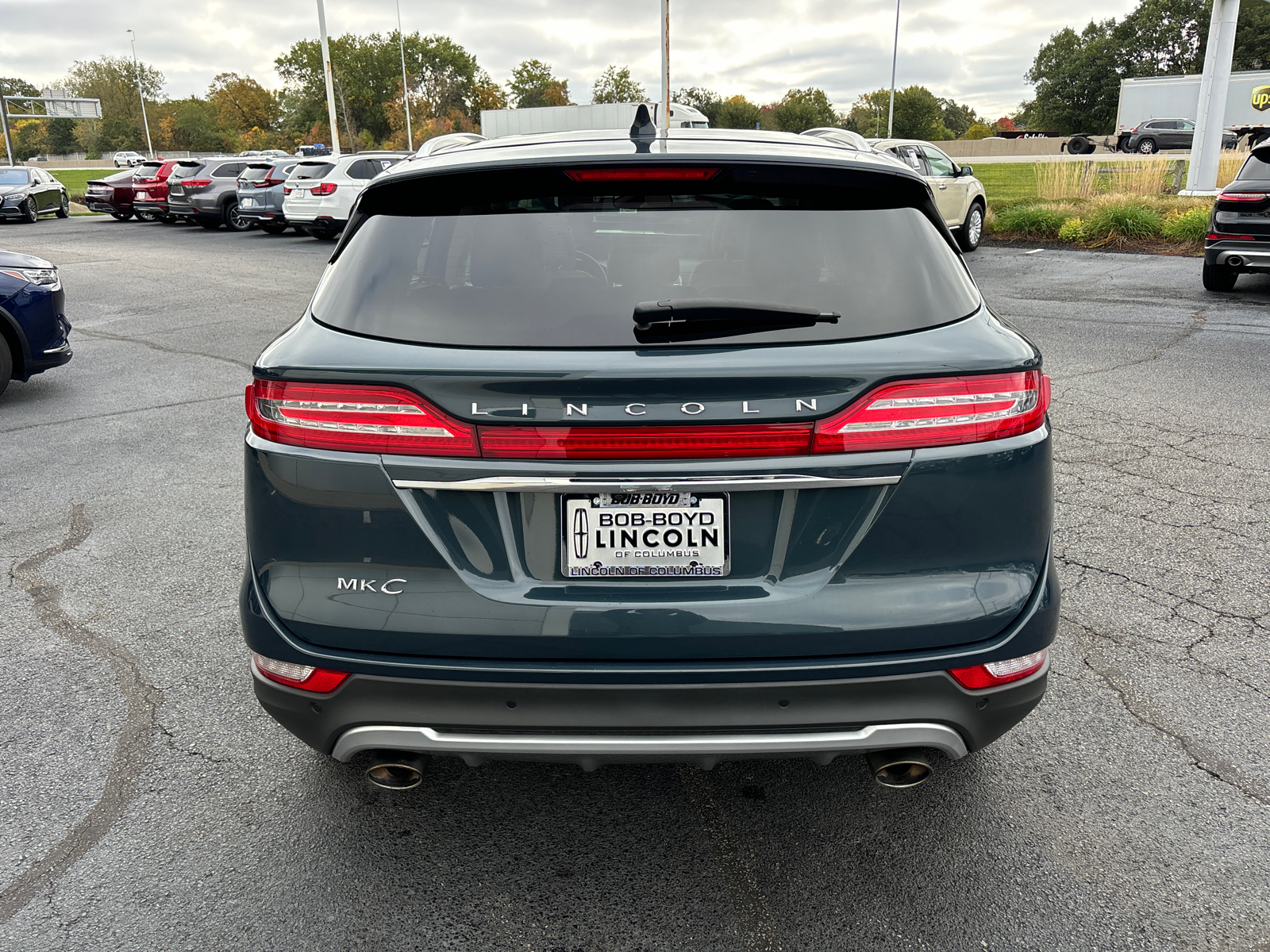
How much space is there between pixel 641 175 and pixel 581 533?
35.3 inches

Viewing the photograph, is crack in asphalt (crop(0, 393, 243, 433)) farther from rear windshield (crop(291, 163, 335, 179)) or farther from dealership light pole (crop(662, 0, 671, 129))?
rear windshield (crop(291, 163, 335, 179))

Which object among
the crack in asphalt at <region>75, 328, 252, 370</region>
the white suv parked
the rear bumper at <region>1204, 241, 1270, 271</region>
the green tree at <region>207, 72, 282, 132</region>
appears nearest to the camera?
the crack in asphalt at <region>75, 328, 252, 370</region>

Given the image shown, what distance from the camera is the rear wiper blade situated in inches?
85.5

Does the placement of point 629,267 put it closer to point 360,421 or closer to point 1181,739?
point 360,421

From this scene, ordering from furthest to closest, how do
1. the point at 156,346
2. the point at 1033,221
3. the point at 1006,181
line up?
the point at 1006,181 → the point at 1033,221 → the point at 156,346

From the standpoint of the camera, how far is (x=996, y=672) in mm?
2254

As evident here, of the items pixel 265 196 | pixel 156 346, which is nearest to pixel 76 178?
pixel 265 196

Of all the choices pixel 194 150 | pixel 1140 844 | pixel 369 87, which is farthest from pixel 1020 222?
pixel 194 150

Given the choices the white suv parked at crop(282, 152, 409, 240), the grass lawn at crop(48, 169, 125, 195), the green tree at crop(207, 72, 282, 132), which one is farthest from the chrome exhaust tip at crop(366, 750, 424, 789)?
the green tree at crop(207, 72, 282, 132)

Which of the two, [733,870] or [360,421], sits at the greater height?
A: [360,421]

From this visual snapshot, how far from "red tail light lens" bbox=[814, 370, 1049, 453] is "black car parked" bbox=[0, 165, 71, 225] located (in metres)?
37.1

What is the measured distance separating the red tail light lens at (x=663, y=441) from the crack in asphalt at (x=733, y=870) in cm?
79

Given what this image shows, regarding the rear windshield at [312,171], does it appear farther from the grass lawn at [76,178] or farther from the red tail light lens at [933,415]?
the grass lawn at [76,178]

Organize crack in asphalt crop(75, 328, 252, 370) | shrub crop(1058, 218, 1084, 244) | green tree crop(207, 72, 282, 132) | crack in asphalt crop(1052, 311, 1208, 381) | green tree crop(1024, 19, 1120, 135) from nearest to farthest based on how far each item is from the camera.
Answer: crack in asphalt crop(1052, 311, 1208, 381) → crack in asphalt crop(75, 328, 252, 370) → shrub crop(1058, 218, 1084, 244) → green tree crop(1024, 19, 1120, 135) → green tree crop(207, 72, 282, 132)
